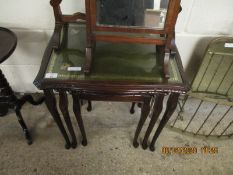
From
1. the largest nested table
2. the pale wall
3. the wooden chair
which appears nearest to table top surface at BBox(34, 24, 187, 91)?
the largest nested table

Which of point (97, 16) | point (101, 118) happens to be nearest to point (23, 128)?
point (101, 118)

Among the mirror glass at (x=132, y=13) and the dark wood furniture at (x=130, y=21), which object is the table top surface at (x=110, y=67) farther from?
the mirror glass at (x=132, y=13)

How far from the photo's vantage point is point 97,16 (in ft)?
2.64

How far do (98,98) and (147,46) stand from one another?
1.20ft

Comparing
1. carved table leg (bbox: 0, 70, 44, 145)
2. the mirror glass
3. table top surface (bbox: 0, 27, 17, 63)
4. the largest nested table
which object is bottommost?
carved table leg (bbox: 0, 70, 44, 145)

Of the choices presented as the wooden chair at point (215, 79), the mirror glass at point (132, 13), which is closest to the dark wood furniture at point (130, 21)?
the mirror glass at point (132, 13)

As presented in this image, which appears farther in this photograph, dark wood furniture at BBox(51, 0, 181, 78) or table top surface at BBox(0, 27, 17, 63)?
table top surface at BBox(0, 27, 17, 63)

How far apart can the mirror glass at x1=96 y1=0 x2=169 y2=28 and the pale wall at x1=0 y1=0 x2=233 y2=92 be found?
395 millimetres

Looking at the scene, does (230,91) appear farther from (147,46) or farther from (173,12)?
(173,12)

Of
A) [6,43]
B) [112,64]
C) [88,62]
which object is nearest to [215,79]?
[112,64]

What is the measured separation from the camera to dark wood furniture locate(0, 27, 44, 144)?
994 mm

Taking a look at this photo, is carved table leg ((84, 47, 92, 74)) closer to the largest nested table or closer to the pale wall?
the largest nested table

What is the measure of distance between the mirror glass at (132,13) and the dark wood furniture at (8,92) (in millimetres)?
478

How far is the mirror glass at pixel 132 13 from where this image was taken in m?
0.78
